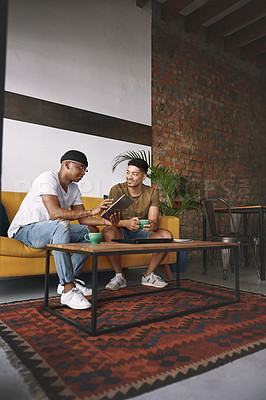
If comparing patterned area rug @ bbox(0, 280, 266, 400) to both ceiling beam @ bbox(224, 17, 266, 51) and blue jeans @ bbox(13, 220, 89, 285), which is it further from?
ceiling beam @ bbox(224, 17, 266, 51)

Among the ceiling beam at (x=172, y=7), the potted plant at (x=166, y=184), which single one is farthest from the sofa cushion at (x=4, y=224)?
the ceiling beam at (x=172, y=7)

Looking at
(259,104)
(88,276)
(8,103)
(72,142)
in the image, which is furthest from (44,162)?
(259,104)

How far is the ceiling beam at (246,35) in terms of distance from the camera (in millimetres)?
5047

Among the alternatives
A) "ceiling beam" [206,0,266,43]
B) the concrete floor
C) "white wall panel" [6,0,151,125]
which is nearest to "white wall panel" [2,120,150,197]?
"white wall panel" [6,0,151,125]

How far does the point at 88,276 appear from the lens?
3.41 m

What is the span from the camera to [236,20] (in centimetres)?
486

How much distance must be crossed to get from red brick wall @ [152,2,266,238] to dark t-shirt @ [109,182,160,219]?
1.57 meters

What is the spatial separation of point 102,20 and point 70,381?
13.9 ft

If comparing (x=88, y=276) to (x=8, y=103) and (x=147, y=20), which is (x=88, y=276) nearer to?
(x=8, y=103)

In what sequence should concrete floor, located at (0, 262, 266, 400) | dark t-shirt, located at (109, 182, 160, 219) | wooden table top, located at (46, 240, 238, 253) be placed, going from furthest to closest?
dark t-shirt, located at (109, 182, 160, 219) → wooden table top, located at (46, 240, 238, 253) → concrete floor, located at (0, 262, 266, 400)

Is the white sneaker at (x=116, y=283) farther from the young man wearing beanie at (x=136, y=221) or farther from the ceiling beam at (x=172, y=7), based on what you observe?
the ceiling beam at (x=172, y=7)

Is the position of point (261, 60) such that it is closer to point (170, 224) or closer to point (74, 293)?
point (170, 224)

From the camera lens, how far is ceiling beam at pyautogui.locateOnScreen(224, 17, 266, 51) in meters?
5.05

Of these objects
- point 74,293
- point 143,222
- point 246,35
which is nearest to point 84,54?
point 143,222
